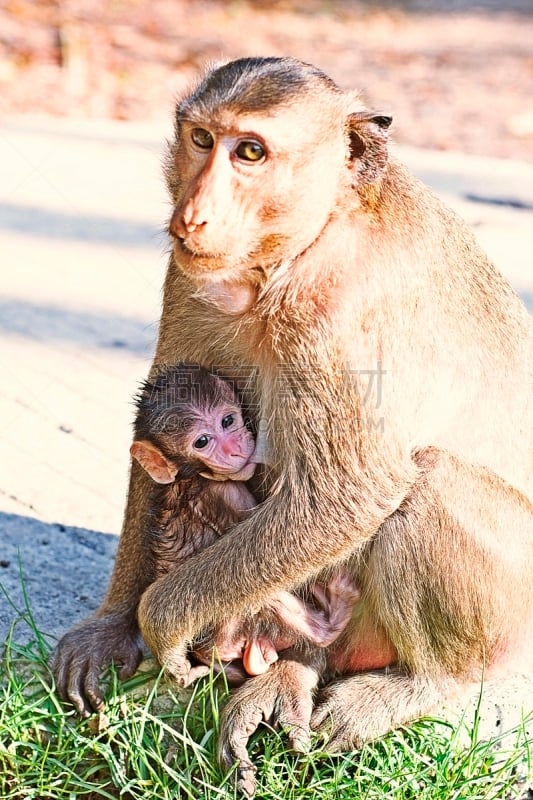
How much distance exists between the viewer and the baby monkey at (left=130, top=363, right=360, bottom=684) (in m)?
3.75

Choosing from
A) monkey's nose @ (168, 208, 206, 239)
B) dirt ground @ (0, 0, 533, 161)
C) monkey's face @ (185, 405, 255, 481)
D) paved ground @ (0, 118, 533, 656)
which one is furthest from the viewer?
dirt ground @ (0, 0, 533, 161)

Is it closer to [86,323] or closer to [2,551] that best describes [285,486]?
[2,551]

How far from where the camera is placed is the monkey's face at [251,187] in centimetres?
305

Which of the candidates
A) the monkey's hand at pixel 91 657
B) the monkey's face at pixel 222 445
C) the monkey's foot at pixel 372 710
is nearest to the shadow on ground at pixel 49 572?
the monkey's hand at pixel 91 657

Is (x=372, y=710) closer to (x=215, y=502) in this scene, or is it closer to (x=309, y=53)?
(x=215, y=502)

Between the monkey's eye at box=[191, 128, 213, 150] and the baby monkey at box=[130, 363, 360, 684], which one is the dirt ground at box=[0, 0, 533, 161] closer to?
the baby monkey at box=[130, 363, 360, 684]

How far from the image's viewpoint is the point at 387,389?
3420 millimetres

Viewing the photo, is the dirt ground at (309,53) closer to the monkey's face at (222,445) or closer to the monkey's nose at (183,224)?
the monkey's face at (222,445)

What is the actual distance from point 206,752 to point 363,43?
12276mm

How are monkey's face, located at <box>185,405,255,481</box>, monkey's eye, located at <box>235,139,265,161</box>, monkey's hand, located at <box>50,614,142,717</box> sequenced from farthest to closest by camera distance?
monkey's hand, located at <box>50,614,142,717</box>, monkey's face, located at <box>185,405,255,481</box>, monkey's eye, located at <box>235,139,265,161</box>

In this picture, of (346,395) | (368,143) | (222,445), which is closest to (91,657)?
(222,445)


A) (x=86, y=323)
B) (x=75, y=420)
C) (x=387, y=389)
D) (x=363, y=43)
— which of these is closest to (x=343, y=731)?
(x=387, y=389)

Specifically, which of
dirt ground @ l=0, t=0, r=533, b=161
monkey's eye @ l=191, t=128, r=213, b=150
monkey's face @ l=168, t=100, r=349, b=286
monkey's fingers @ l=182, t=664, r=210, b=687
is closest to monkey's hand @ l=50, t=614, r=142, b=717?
monkey's fingers @ l=182, t=664, r=210, b=687

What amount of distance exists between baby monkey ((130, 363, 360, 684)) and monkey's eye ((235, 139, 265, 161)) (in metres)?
0.87
